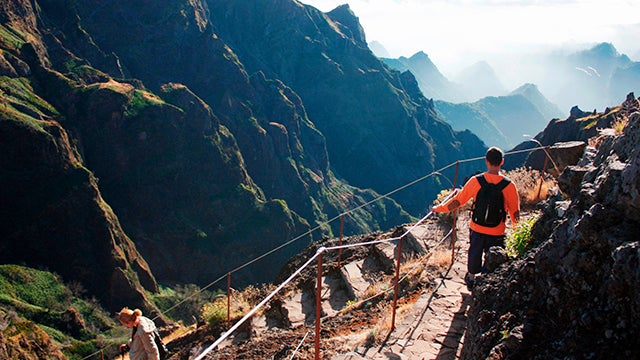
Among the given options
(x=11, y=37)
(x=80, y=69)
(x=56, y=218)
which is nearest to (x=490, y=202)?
(x=56, y=218)

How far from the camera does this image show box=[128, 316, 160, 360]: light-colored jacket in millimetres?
6152

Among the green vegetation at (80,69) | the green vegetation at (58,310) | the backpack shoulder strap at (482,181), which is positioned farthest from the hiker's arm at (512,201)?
the green vegetation at (80,69)

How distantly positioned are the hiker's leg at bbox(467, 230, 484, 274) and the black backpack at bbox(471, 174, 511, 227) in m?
0.23

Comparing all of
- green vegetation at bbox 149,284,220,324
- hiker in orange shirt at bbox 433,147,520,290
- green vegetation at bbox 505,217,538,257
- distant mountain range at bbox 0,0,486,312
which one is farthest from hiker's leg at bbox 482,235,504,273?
green vegetation at bbox 149,284,220,324

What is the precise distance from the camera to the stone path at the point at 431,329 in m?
5.26

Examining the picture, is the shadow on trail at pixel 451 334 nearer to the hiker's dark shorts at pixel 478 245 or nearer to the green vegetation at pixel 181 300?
the hiker's dark shorts at pixel 478 245

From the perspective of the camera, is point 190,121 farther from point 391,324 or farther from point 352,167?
point 391,324

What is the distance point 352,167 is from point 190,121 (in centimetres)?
7943

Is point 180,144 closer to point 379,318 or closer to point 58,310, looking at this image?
point 58,310

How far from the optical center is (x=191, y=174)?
8831 cm

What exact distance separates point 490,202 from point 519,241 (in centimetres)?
64

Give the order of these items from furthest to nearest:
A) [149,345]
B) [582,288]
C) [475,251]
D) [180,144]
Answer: [180,144], [149,345], [475,251], [582,288]

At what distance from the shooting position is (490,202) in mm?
5449

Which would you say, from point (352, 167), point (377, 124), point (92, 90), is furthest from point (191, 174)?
point (377, 124)
